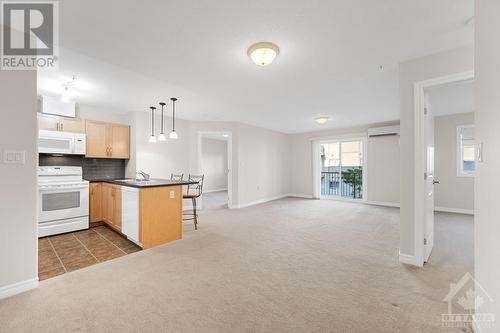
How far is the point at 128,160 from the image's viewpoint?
16.2ft

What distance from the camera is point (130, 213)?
3.10 metres

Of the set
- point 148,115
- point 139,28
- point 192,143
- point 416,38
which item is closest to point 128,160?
point 148,115

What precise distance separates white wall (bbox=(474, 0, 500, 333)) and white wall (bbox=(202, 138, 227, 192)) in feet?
27.8

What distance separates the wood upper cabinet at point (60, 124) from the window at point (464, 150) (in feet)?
28.1

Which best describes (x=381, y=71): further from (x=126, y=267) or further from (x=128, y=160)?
(x=128, y=160)

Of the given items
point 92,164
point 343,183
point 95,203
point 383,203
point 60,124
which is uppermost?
point 60,124

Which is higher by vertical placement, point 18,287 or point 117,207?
point 117,207

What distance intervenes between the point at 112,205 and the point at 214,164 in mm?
6063

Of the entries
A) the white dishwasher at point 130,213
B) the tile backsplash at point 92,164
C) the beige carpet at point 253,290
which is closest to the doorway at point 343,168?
the beige carpet at point 253,290

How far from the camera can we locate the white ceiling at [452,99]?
351 centimetres

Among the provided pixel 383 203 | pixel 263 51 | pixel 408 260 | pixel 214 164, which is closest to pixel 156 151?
pixel 263 51

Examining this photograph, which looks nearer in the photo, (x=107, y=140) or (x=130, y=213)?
(x=130, y=213)

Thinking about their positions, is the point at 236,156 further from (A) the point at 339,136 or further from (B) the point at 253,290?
(B) the point at 253,290
